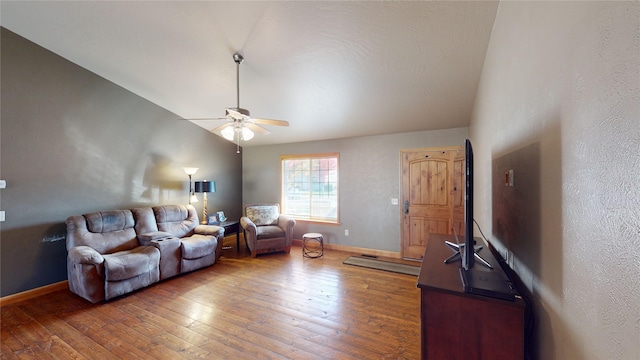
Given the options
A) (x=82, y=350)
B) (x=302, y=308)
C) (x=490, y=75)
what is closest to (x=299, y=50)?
(x=490, y=75)

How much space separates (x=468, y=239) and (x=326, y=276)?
8.55ft

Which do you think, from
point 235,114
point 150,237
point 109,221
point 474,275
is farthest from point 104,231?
point 474,275

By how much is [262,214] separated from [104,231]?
2.44 meters

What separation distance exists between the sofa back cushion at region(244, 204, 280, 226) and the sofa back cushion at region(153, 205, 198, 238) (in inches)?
41.2

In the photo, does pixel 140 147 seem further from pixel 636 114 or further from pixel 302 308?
pixel 636 114

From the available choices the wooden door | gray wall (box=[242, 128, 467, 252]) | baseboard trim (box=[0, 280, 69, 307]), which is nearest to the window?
gray wall (box=[242, 128, 467, 252])

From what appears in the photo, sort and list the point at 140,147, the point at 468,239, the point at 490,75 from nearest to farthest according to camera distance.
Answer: the point at 468,239
the point at 490,75
the point at 140,147

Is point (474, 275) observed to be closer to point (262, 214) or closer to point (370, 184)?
point (370, 184)

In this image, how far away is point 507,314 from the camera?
3.34ft

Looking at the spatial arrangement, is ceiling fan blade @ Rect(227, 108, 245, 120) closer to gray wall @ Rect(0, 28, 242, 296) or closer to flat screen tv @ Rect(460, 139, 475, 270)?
flat screen tv @ Rect(460, 139, 475, 270)

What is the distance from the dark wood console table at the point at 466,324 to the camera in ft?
3.34

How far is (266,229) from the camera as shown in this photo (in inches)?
179

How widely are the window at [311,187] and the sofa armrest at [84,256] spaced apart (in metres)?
3.33

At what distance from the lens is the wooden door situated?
3.93m
